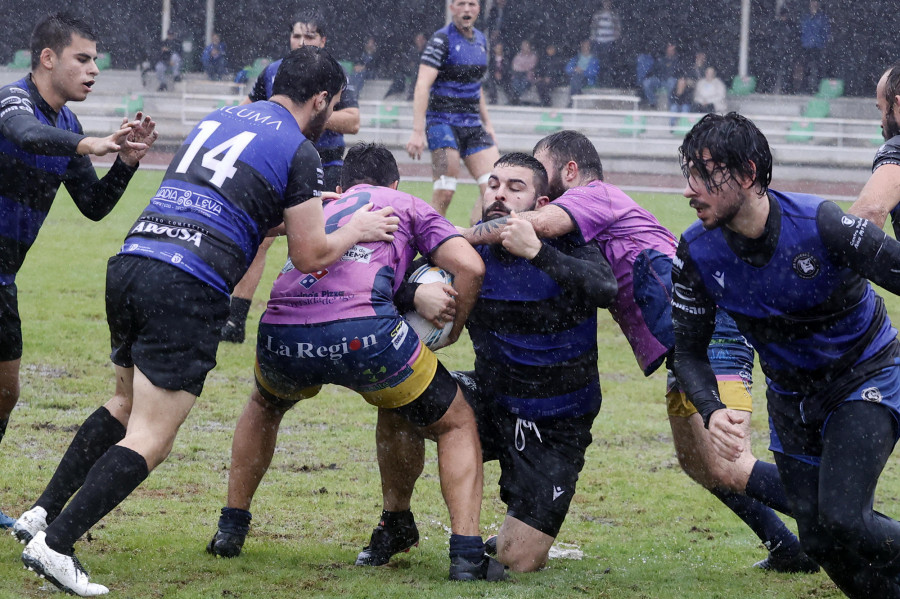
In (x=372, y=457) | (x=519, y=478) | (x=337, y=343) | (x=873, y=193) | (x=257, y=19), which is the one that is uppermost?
(x=257, y=19)

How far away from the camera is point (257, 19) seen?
96.1 feet

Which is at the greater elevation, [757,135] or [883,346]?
[757,135]

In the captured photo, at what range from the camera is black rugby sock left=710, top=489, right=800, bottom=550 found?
4727 mm

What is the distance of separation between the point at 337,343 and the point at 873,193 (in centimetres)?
234

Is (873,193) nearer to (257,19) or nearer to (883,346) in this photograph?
(883,346)

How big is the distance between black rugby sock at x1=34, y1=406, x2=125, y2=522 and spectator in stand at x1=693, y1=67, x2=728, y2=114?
74.2 ft

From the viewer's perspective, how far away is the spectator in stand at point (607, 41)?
27609 millimetres

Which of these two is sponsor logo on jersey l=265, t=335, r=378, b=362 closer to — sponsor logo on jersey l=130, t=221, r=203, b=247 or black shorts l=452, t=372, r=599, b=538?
sponsor logo on jersey l=130, t=221, r=203, b=247

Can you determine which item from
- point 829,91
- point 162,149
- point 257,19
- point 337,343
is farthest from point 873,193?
point 257,19

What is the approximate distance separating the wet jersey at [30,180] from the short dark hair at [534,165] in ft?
5.58

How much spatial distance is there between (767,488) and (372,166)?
89.7 inches

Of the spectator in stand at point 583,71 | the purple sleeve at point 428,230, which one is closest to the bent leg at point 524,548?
the purple sleeve at point 428,230

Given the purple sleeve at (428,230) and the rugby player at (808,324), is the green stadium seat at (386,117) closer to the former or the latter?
the purple sleeve at (428,230)

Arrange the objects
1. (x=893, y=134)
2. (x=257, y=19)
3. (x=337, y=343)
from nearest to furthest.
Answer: (x=337, y=343) < (x=893, y=134) < (x=257, y=19)
